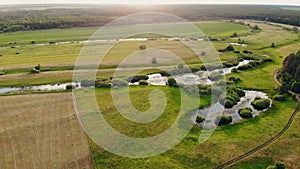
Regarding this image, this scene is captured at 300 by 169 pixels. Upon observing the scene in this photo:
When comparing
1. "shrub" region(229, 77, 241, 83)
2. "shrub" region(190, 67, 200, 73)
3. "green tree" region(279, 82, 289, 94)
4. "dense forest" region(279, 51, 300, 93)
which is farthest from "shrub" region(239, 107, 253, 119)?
"shrub" region(190, 67, 200, 73)

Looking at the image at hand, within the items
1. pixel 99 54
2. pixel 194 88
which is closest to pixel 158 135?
pixel 194 88

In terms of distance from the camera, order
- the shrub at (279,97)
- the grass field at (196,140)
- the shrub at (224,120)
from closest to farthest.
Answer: the grass field at (196,140) < the shrub at (224,120) < the shrub at (279,97)

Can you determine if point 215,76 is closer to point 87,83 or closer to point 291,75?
point 291,75

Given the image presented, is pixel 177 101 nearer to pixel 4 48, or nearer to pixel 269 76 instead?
pixel 269 76

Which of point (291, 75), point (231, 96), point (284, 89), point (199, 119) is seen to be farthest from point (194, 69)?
point (199, 119)

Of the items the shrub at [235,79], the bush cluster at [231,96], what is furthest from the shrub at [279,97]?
the shrub at [235,79]

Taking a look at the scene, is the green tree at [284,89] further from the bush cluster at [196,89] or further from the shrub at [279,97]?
the bush cluster at [196,89]
